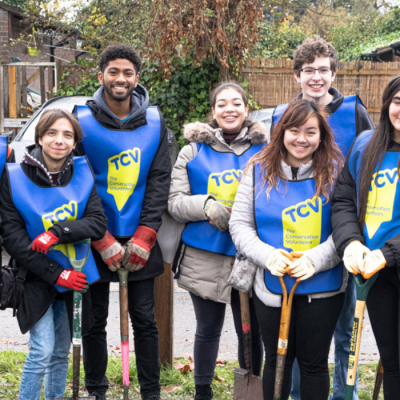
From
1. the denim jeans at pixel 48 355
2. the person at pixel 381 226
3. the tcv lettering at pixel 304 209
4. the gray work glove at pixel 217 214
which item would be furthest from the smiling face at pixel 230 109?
the denim jeans at pixel 48 355

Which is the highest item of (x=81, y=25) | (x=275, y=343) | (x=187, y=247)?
(x=81, y=25)

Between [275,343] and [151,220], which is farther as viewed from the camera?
[151,220]

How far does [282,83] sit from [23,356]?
6.05m

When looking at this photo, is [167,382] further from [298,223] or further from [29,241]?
[298,223]

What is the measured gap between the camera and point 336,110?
336 cm

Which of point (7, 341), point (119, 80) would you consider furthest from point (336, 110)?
point (7, 341)

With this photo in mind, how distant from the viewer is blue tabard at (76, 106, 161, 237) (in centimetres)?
339

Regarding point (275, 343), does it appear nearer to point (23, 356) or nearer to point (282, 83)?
point (23, 356)

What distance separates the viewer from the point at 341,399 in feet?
11.5

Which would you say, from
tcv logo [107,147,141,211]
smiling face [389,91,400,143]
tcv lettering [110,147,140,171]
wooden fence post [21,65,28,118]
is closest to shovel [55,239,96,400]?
tcv logo [107,147,141,211]

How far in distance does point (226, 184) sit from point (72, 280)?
3.53ft

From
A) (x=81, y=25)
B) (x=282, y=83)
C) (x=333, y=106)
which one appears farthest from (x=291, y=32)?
(x=333, y=106)

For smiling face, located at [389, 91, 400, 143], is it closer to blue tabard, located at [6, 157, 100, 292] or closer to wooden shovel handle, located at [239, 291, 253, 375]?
wooden shovel handle, located at [239, 291, 253, 375]

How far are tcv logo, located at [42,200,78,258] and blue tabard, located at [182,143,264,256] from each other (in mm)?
744
